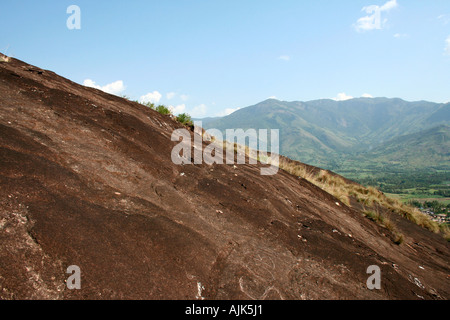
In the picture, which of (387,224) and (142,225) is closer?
(142,225)

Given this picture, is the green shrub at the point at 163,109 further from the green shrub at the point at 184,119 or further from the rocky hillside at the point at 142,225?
the rocky hillside at the point at 142,225

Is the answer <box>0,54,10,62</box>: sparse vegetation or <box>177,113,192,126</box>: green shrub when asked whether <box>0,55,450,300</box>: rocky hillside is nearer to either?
<box>0,54,10,62</box>: sparse vegetation

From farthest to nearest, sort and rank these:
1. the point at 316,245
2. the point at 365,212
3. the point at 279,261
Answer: the point at 365,212 < the point at 316,245 < the point at 279,261

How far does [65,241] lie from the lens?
11.1 feet

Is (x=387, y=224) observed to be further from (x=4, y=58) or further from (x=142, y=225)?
(x=4, y=58)

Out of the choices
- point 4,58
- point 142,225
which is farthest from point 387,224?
point 4,58

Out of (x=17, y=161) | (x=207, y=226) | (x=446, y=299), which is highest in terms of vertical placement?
(x=17, y=161)

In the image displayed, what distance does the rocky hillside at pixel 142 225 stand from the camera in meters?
3.25

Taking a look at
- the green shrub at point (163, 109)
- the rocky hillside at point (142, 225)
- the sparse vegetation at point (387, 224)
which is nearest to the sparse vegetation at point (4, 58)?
the rocky hillside at point (142, 225)

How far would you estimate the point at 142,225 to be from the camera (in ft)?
13.6

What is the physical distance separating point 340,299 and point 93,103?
7.45 m

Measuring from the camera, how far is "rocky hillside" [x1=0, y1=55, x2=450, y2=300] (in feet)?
10.7
